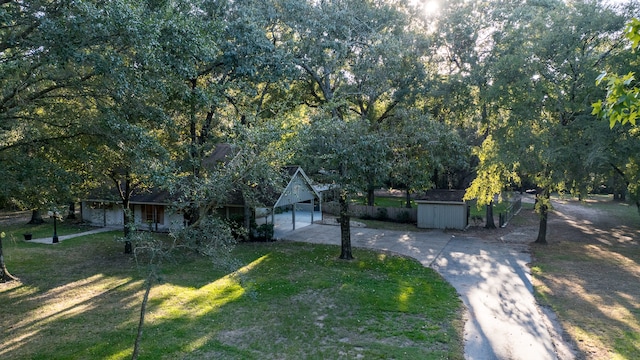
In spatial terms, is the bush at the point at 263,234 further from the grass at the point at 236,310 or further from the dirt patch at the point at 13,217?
the dirt patch at the point at 13,217

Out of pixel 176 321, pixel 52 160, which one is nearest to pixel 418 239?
pixel 176 321

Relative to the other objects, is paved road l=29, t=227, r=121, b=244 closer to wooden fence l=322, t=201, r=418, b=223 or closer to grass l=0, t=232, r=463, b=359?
grass l=0, t=232, r=463, b=359

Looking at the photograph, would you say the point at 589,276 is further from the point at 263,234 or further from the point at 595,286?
the point at 263,234

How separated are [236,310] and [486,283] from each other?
26.4 ft

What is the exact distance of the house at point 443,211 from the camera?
23844mm

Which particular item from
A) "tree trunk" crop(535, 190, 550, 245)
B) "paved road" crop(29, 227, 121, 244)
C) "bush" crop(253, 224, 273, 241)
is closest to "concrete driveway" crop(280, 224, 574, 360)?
"bush" crop(253, 224, 273, 241)

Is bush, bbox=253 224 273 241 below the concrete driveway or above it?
above

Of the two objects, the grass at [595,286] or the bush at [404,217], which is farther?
the bush at [404,217]

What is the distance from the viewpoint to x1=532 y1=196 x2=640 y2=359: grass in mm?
8289

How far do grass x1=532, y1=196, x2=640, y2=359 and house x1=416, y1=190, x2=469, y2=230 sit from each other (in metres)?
5.04

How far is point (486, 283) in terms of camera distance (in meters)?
12.7

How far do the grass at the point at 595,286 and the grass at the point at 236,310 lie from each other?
8.94 ft

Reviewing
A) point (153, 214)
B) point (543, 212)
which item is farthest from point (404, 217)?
point (153, 214)

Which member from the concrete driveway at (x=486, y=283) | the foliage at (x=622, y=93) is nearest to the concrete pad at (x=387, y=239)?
the concrete driveway at (x=486, y=283)
